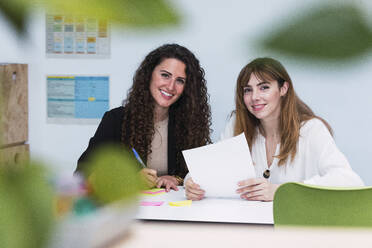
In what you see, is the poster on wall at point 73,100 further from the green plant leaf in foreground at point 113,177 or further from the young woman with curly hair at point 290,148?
the young woman with curly hair at point 290,148

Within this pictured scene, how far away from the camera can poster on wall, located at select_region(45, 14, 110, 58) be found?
101 millimetres

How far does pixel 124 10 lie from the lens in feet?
0.34

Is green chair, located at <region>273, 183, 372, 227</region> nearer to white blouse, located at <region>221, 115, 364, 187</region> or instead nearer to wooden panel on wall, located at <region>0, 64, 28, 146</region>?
white blouse, located at <region>221, 115, 364, 187</region>

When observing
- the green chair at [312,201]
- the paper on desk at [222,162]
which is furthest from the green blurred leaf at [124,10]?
the paper on desk at [222,162]

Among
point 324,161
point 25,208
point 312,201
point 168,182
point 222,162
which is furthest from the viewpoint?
point 324,161

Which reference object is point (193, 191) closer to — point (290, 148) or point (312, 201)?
point (312, 201)

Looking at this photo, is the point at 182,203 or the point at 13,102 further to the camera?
the point at 182,203

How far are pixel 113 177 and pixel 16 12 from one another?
0.05 m

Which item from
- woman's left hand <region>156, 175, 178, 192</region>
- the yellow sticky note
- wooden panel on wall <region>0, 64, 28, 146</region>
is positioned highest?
wooden panel on wall <region>0, 64, 28, 146</region>

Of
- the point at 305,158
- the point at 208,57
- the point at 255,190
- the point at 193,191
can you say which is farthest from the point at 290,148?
the point at 208,57

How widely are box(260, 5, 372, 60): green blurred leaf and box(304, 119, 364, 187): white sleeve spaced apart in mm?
1006

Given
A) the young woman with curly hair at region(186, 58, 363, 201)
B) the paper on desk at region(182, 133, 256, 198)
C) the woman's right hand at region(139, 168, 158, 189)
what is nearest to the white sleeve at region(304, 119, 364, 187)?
the young woman with curly hair at region(186, 58, 363, 201)

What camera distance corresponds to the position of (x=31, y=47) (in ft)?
0.33

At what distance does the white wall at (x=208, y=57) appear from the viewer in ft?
0.34
